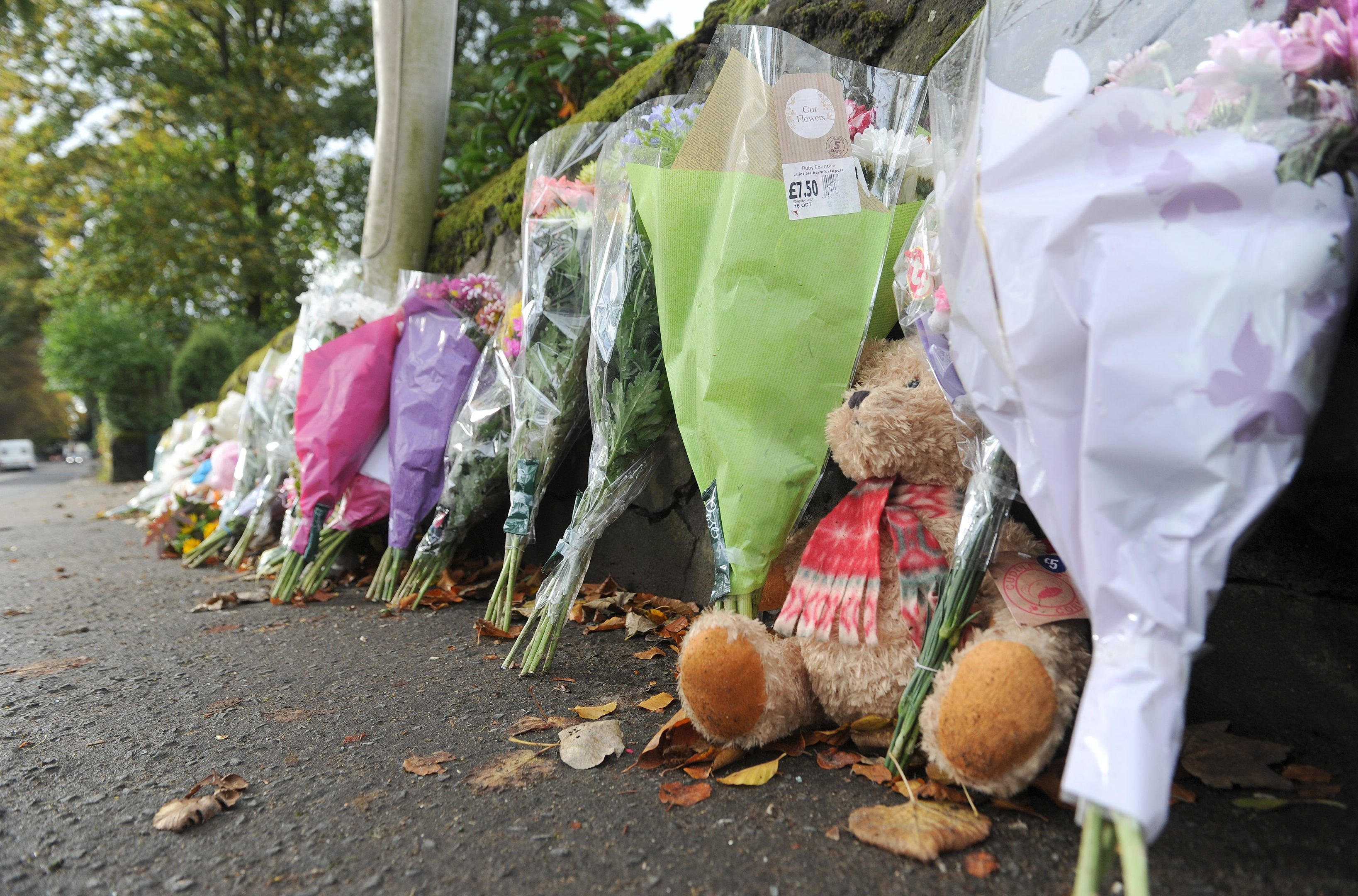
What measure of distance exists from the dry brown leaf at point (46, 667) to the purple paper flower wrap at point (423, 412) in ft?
3.10

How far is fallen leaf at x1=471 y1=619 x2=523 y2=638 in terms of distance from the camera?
2.24 metres

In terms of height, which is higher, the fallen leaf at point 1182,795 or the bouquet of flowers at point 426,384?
the bouquet of flowers at point 426,384

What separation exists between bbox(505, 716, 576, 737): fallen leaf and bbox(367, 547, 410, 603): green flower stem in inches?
53.8

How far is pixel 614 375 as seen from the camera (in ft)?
6.59

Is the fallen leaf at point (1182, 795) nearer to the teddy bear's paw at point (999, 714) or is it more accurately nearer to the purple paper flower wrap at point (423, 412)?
the teddy bear's paw at point (999, 714)

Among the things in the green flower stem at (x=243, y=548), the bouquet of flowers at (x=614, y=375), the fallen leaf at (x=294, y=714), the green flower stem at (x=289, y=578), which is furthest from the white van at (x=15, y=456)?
the bouquet of flowers at (x=614, y=375)

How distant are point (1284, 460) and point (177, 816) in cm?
173

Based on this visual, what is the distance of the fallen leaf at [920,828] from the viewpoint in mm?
1103

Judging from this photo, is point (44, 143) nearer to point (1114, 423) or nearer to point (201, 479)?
point (201, 479)

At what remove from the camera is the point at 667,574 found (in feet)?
8.29

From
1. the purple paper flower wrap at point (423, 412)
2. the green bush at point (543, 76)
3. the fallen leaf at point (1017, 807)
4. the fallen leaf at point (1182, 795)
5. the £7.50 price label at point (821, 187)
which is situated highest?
the green bush at point (543, 76)

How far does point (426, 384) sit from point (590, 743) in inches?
66.6

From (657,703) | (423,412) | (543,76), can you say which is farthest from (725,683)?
(543,76)

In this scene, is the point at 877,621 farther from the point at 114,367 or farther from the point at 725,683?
the point at 114,367
